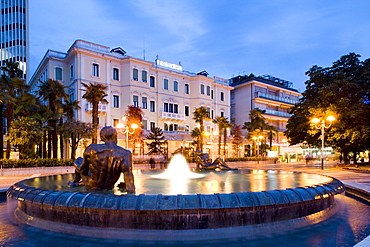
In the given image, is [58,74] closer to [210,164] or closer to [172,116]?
[172,116]

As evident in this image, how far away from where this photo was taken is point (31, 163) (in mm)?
21438

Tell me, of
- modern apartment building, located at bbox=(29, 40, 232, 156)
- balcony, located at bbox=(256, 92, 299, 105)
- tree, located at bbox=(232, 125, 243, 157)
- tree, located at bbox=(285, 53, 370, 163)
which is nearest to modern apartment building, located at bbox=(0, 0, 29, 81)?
modern apartment building, located at bbox=(29, 40, 232, 156)

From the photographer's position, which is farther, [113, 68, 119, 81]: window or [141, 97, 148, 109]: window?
[141, 97, 148, 109]: window

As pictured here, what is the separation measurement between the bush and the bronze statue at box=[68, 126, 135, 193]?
61.1 ft

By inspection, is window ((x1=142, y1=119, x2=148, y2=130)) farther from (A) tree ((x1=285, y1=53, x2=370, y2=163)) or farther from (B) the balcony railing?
(A) tree ((x1=285, y1=53, x2=370, y2=163))

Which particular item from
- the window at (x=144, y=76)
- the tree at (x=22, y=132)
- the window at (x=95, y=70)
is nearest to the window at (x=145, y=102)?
the window at (x=144, y=76)

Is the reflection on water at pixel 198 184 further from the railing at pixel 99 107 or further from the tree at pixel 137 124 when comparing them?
the railing at pixel 99 107

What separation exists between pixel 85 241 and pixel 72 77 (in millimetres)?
36247

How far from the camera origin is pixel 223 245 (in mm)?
4176

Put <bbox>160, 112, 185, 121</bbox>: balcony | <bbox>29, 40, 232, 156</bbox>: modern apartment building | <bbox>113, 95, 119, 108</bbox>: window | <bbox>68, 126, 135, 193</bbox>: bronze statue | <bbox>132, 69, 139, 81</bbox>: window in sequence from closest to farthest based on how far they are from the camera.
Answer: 1. <bbox>68, 126, 135, 193</bbox>: bronze statue
2. <bbox>29, 40, 232, 156</bbox>: modern apartment building
3. <bbox>113, 95, 119, 108</bbox>: window
4. <bbox>132, 69, 139, 81</bbox>: window
5. <bbox>160, 112, 185, 121</bbox>: balcony

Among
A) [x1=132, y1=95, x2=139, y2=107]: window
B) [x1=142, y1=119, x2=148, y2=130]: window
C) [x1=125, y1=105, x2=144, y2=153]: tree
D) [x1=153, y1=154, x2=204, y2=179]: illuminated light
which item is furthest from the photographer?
[x1=142, y1=119, x2=148, y2=130]: window

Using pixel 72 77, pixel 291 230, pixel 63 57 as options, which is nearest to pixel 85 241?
pixel 291 230

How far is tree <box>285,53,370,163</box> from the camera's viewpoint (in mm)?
22594

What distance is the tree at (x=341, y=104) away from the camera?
74.1 ft
